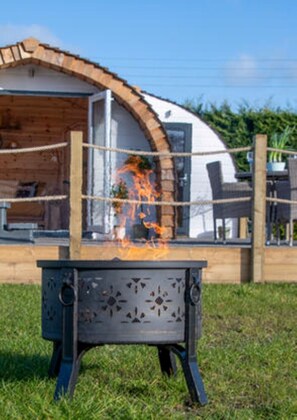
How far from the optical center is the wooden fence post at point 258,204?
27.7 ft

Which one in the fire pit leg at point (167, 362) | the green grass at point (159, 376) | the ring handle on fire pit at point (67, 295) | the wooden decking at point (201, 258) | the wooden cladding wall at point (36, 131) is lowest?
the green grass at point (159, 376)

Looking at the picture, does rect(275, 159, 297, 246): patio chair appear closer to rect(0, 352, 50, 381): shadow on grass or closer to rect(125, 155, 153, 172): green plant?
rect(125, 155, 153, 172): green plant

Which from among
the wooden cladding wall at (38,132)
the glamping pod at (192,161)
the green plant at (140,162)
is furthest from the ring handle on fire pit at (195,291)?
the wooden cladding wall at (38,132)

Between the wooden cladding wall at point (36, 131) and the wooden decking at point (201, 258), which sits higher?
the wooden cladding wall at point (36, 131)

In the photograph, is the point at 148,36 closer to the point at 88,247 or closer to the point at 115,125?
the point at 115,125

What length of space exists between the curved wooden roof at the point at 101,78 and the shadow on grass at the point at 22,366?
7693 mm

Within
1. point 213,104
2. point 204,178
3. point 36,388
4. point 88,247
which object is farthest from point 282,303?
point 213,104

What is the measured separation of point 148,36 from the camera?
2716cm

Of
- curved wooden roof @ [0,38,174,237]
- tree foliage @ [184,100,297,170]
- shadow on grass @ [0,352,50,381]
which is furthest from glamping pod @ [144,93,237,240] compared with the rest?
shadow on grass @ [0,352,50,381]

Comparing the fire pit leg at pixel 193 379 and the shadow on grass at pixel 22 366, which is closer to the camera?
the fire pit leg at pixel 193 379

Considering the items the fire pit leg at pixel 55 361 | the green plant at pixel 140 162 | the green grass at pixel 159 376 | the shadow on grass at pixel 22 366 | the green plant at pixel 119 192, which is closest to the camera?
the green grass at pixel 159 376

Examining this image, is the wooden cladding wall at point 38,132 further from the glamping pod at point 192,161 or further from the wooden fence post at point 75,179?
the wooden fence post at point 75,179

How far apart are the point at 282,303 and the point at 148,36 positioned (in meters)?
20.8

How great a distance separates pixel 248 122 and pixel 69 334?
14.5 meters
